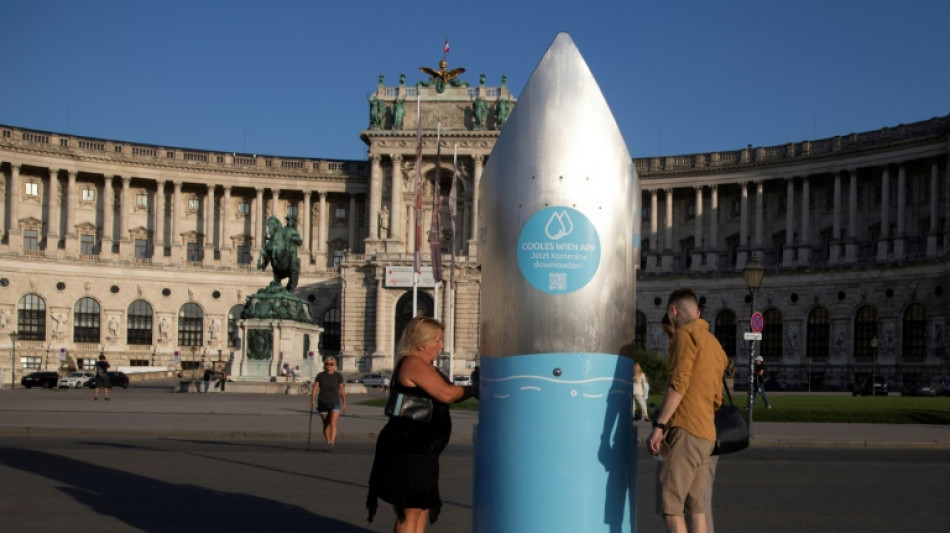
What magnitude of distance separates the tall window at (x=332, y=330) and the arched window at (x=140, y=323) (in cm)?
1486

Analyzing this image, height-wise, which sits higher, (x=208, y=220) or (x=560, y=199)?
(x=208, y=220)

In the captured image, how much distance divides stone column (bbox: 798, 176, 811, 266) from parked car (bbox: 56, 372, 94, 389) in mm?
53828

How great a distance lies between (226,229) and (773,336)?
1902 inches

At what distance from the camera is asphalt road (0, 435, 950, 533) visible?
13.6m

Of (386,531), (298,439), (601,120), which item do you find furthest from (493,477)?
(298,439)

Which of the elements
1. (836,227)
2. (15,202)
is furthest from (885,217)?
(15,202)

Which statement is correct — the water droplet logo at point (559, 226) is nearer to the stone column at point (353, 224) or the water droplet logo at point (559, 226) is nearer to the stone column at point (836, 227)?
the stone column at point (836, 227)

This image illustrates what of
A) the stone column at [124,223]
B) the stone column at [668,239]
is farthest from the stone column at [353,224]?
the stone column at [668,239]

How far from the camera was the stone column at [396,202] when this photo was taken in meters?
99.2

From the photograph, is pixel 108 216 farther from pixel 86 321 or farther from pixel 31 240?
pixel 86 321

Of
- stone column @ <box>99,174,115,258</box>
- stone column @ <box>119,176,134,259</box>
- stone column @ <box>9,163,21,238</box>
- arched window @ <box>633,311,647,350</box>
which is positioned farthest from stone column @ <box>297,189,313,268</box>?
arched window @ <box>633,311,647,350</box>

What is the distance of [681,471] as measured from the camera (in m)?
9.64

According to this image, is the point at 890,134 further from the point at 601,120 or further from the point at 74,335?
the point at 601,120

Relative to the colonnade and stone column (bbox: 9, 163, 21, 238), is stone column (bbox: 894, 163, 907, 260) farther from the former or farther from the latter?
stone column (bbox: 9, 163, 21, 238)
